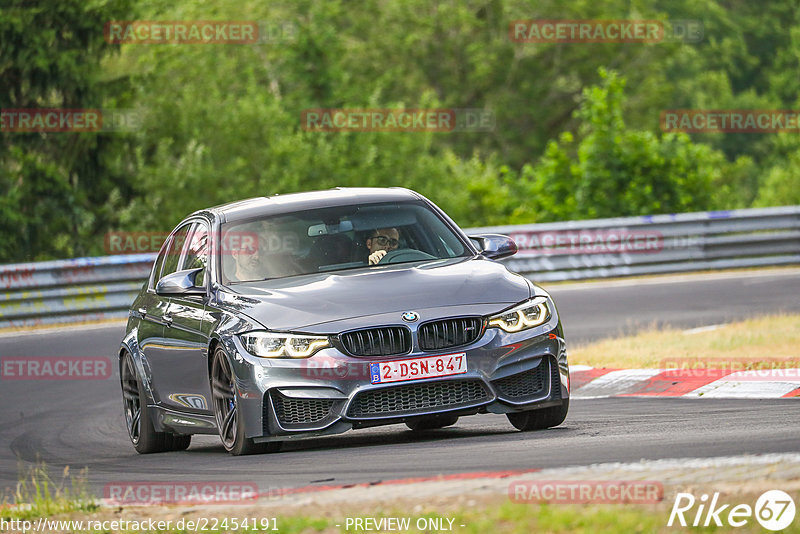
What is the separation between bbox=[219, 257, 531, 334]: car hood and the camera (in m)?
8.41

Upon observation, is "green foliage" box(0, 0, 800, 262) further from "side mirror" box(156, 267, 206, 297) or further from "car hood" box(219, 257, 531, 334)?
"car hood" box(219, 257, 531, 334)

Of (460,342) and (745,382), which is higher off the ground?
(460,342)

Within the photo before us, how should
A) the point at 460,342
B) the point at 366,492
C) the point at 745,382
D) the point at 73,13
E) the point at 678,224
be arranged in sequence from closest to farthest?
the point at 366,492
the point at 460,342
the point at 745,382
the point at 678,224
the point at 73,13

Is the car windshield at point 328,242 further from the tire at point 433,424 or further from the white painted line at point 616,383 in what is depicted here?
the white painted line at point 616,383

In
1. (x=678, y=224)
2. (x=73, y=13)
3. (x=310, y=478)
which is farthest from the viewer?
(x=73, y=13)

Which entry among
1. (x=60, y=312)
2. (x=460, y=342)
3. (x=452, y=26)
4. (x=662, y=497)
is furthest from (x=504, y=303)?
(x=452, y=26)

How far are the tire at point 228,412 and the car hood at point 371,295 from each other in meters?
A: 0.34

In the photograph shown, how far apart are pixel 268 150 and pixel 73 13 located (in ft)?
29.6

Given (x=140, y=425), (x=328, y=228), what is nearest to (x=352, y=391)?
(x=328, y=228)

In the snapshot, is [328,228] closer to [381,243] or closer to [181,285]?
[381,243]

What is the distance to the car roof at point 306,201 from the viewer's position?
995 centimetres

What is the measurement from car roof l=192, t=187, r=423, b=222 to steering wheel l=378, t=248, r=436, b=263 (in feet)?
1.71

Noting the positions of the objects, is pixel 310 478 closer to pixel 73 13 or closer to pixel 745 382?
pixel 745 382

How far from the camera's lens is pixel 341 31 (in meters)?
63.0
